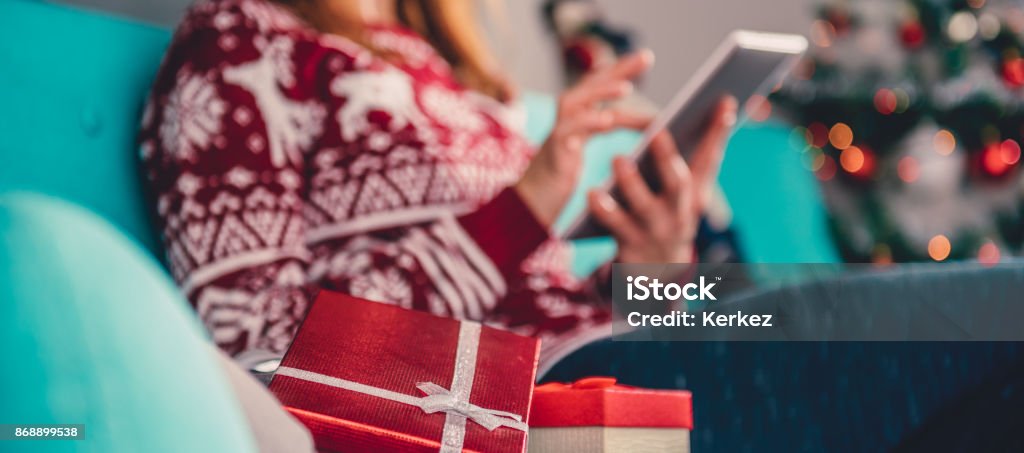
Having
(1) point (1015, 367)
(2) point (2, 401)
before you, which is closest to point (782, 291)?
(1) point (1015, 367)

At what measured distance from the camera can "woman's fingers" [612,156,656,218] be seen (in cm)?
93

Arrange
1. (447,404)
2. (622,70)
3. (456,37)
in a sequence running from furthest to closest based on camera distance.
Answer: (456,37) → (622,70) → (447,404)

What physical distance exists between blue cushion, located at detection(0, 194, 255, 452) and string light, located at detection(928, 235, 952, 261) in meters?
2.27

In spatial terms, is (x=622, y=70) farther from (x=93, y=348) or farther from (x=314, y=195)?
(x=93, y=348)

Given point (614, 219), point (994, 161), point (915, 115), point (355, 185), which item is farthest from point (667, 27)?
point (355, 185)

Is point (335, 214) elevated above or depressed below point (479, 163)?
below

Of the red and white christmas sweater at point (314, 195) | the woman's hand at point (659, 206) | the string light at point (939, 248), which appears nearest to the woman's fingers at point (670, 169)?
the woman's hand at point (659, 206)

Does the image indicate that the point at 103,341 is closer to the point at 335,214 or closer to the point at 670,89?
the point at 335,214

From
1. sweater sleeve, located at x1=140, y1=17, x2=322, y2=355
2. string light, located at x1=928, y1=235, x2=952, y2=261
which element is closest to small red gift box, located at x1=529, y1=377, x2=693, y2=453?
sweater sleeve, located at x1=140, y1=17, x2=322, y2=355

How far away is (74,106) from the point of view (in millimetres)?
771

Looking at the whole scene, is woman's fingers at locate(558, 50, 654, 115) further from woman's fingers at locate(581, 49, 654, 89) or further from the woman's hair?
the woman's hair

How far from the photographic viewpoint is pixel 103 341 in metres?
0.26

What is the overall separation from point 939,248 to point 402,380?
7.00 ft

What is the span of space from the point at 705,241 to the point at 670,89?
0.87 meters
